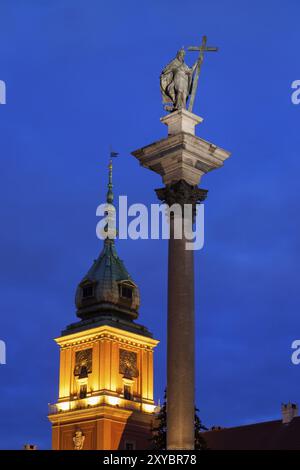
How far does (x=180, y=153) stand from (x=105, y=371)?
56.3 meters

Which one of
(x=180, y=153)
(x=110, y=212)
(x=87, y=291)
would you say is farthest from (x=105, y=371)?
(x=180, y=153)

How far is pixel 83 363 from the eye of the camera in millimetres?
75500

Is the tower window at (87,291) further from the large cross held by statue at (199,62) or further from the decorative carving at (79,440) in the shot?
the large cross held by statue at (199,62)

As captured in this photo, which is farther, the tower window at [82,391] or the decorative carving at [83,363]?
the decorative carving at [83,363]

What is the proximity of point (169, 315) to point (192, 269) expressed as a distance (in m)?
1.03

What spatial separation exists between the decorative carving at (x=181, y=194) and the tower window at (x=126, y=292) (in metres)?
60.9

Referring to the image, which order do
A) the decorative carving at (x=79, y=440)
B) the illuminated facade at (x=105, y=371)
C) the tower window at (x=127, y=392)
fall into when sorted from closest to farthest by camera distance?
the decorative carving at (x=79, y=440), the illuminated facade at (x=105, y=371), the tower window at (x=127, y=392)

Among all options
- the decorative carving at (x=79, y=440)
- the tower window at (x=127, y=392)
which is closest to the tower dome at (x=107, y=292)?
the tower window at (x=127, y=392)

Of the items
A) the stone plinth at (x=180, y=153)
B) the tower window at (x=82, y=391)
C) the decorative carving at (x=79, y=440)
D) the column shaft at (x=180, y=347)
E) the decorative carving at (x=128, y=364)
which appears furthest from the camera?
the decorative carving at (x=128, y=364)

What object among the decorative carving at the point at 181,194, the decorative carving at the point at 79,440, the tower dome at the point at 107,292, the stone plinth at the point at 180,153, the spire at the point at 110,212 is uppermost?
the spire at the point at 110,212

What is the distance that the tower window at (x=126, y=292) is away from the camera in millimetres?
79938
